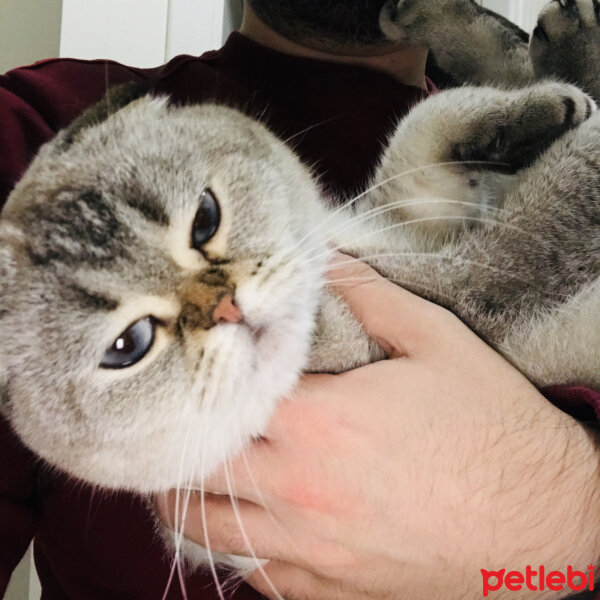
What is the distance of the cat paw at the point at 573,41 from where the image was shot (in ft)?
3.26

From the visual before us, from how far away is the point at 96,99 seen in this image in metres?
1.13

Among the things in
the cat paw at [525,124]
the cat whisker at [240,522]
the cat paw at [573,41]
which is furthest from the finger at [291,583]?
the cat paw at [573,41]

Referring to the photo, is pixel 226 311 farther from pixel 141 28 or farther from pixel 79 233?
pixel 141 28

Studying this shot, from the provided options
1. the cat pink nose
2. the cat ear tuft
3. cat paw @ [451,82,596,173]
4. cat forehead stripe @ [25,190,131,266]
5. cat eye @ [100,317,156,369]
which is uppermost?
cat paw @ [451,82,596,173]

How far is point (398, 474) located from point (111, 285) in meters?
0.41

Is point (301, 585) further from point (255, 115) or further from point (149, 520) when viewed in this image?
point (255, 115)

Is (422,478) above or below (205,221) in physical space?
below

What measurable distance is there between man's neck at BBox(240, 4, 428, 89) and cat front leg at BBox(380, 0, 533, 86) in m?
0.09

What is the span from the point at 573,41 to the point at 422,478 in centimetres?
85

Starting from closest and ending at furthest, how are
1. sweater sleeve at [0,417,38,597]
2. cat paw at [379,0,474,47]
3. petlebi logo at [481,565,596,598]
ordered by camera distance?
1. petlebi logo at [481,565,596,598]
2. sweater sleeve at [0,417,38,597]
3. cat paw at [379,0,474,47]

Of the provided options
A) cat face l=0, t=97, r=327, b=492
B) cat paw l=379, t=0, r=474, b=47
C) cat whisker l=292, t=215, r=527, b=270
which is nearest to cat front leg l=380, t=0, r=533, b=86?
cat paw l=379, t=0, r=474, b=47

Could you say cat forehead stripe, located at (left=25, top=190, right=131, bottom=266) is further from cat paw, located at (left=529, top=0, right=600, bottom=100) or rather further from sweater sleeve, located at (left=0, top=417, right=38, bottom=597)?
cat paw, located at (left=529, top=0, right=600, bottom=100)

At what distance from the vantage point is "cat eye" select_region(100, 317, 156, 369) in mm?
675

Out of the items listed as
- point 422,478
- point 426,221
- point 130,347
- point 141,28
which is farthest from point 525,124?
point 141,28
